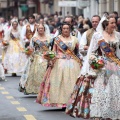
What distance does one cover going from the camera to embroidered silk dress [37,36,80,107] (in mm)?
13664

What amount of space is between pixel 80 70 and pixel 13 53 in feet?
31.4

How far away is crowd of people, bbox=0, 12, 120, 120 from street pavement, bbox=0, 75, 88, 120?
197 mm

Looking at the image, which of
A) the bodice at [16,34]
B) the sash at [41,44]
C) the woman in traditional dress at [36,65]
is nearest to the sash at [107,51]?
the woman in traditional dress at [36,65]

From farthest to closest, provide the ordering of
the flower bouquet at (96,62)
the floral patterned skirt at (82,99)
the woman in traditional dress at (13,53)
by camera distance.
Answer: the woman in traditional dress at (13,53) → the floral patterned skirt at (82,99) → the flower bouquet at (96,62)

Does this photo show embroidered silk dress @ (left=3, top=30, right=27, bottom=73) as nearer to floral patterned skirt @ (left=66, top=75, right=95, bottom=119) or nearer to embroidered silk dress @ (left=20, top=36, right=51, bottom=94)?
embroidered silk dress @ (left=20, top=36, right=51, bottom=94)

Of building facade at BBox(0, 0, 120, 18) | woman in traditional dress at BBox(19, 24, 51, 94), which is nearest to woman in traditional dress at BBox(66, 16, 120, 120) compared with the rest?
woman in traditional dress at BBox(19, 24, 51, 94)

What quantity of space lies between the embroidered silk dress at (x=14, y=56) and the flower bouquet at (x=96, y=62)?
1125 cm

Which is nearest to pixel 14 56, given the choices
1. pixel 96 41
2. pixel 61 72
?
pixel 61 72

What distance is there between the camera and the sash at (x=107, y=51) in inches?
458

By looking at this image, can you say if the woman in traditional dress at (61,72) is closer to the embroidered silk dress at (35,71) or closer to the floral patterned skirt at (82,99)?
the floral patterned skirt at (82,99)

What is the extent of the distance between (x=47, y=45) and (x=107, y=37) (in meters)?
4.72

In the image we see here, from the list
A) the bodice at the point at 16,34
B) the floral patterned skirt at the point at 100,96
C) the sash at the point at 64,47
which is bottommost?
the bodice at the point at 16,34

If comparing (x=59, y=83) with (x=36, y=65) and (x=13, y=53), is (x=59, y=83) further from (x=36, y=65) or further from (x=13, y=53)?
(x=13, y=53)

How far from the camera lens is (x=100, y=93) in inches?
452
